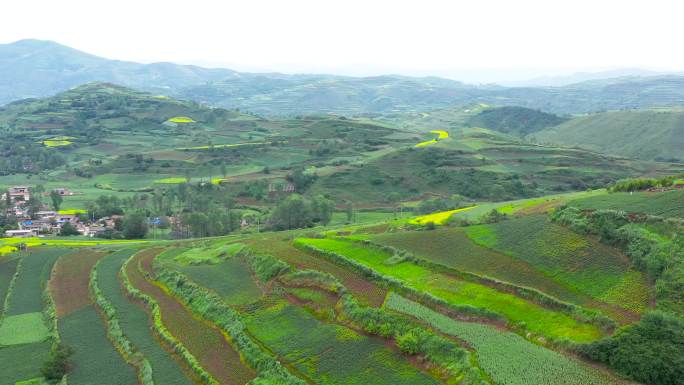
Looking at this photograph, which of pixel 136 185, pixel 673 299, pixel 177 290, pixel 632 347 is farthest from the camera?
pixel 136 185

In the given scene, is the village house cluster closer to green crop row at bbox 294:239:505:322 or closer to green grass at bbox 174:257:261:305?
green grass at bbox 174:257:261:305

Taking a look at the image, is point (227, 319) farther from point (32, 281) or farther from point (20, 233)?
point (20, 233)

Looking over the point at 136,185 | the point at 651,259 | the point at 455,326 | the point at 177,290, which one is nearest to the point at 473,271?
the point at 455,326

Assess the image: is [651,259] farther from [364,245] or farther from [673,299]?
[364,245]

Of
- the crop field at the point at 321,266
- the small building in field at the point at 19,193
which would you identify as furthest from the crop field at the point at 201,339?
the small building in field at the point at 19,193

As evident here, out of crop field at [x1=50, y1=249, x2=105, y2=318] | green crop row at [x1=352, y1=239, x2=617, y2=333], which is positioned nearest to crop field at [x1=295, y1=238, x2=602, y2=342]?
green crop row at [x1=352, y1=239, x2=617, y2=333]

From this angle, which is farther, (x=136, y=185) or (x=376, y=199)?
(x=136, y=185)

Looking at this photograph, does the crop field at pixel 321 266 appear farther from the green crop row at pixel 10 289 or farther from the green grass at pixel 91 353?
the green crop row at pixel 10 289
